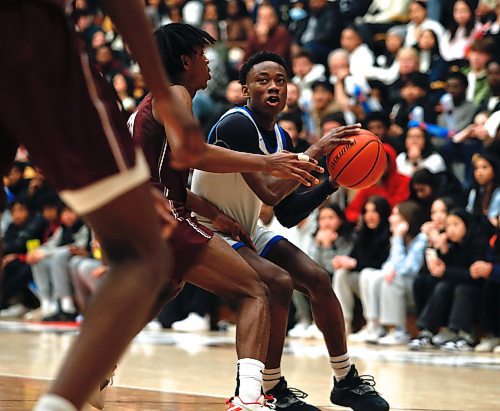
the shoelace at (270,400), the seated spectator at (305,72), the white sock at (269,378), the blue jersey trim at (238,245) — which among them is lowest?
the shoelace at (270,400)

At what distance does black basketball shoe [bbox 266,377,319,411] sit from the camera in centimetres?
492

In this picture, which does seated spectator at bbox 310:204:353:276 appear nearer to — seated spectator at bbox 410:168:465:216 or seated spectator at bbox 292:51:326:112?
seated spectator at bbox 410:168:465:216

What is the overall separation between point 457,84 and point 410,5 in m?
3.18

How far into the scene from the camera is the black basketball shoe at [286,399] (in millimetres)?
4922

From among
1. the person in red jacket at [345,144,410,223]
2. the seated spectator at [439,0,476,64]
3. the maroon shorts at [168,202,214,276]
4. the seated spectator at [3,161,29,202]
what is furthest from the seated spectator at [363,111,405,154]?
the maroon shorts at [168,202,214,276]

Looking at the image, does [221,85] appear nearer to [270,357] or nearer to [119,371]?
[119,371]

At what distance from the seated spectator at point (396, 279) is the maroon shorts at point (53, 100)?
7005 mm

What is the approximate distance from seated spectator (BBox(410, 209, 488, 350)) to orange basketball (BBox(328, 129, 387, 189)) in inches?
159

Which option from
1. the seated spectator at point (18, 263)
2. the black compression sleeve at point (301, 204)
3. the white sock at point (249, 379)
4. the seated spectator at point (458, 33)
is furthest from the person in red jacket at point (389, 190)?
the white sock at point (249, 379)

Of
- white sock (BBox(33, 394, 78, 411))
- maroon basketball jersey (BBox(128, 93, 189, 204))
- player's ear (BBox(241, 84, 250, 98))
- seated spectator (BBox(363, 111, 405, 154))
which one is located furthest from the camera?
seated spectator (BBox(363, 111, 405, 154))

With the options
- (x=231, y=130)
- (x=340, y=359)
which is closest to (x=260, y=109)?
(x=231, y=130)

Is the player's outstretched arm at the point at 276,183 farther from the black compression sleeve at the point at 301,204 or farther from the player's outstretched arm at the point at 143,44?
the player's outstretched arm at the point at 143,44

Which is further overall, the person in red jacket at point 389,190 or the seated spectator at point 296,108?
the seated spectator at point 296,108

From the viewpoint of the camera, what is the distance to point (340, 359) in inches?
200
